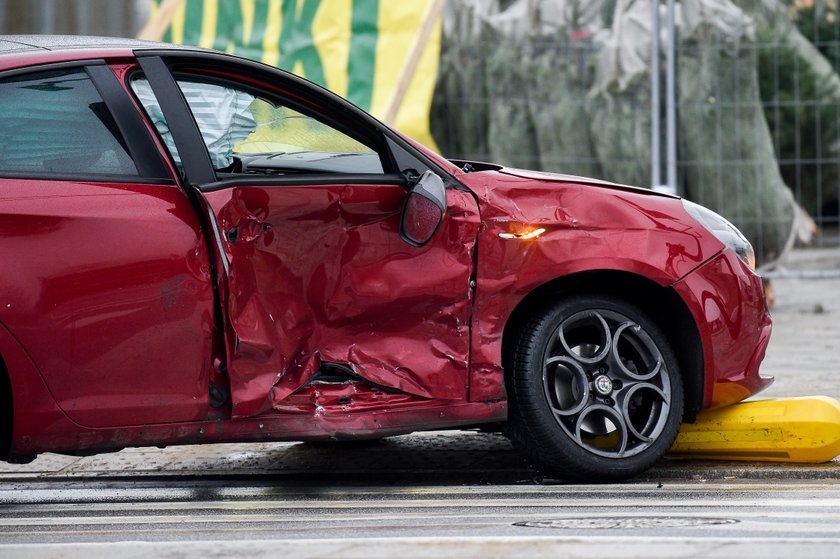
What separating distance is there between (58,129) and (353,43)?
5.78 meters

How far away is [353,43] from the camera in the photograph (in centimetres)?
1003

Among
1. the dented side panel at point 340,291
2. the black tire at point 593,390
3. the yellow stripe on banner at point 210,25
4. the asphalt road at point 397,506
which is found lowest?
the asphalt road at point 397,506

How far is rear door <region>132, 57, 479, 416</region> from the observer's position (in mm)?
4512

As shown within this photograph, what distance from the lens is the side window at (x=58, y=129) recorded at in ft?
14.2

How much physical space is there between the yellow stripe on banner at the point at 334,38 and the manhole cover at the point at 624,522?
20.6ft

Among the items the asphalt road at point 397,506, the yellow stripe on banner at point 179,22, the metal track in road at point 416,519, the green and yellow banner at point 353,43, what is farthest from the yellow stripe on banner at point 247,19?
the metal track in road at point 416,519

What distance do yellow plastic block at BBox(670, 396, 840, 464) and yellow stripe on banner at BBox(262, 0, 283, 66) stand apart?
18.4 feet

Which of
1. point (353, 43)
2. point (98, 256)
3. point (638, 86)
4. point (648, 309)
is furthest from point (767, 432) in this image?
point (353, 43)

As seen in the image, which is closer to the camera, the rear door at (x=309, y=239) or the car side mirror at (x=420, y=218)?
the rear door at (x=309, y=239)

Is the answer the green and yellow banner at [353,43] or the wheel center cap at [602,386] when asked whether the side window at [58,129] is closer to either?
the wheel center cap at [602,386]

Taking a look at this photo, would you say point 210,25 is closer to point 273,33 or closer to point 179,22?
point 179,22

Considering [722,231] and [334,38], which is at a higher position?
[334,38]

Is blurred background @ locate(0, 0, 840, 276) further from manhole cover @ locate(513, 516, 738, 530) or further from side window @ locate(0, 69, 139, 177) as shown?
manhole cover @ locate(513, 516, 738, 530)

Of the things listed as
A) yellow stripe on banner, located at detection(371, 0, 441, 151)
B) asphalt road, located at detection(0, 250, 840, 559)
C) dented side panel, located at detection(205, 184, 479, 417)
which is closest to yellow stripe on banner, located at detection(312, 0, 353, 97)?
yellow stripe on banner, located at detection(371, 0, 441, 151)
